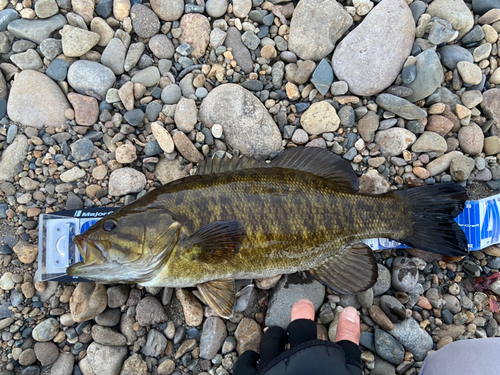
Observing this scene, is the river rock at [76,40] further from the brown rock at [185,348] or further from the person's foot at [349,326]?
the person's foot at [349,326]

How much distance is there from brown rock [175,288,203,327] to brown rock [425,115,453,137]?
325cm

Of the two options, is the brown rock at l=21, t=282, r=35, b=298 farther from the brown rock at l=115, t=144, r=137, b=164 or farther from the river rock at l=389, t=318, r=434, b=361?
the river rock at l=389, t=318, r=434, b=361

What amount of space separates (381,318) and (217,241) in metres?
1.95

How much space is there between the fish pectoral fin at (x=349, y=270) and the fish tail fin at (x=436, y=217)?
42 cm

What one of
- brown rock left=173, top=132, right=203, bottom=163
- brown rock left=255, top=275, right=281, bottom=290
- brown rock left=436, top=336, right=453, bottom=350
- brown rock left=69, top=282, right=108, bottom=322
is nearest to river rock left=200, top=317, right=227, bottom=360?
brown rock left=255, top=275, right=281, bottom=290

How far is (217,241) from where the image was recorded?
8.93ft

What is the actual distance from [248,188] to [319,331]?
1.69 meters

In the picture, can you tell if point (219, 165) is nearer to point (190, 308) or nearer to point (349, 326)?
point (190, 308)

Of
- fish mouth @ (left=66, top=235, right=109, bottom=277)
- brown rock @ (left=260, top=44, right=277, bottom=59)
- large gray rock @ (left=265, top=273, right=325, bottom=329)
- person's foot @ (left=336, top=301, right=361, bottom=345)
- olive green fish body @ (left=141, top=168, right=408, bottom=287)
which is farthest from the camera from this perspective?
brown rock @ (left=260, top=44, right=277, bottom=59)

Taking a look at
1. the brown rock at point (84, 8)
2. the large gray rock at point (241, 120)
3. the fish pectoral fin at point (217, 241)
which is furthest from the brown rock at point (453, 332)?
the brown rock at point (84, 8)

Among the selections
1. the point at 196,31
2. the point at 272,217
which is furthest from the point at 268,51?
the point at 272,217

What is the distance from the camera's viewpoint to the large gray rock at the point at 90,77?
343 centimetres

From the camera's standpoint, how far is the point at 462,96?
11.9 ft

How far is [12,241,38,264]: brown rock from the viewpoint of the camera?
3240 mm
